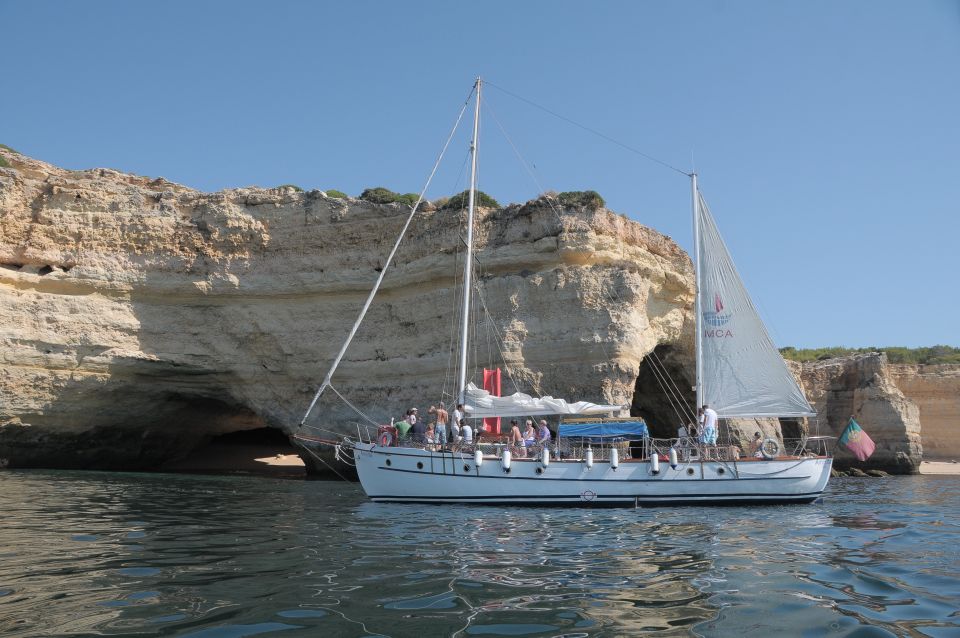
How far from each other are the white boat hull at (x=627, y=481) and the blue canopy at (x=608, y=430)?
113cm

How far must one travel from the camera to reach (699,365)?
1772 centimetres

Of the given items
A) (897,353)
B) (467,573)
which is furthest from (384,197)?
(897,353)

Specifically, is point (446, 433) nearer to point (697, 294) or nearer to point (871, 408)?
point (697, 294)

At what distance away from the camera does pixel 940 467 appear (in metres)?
38.6

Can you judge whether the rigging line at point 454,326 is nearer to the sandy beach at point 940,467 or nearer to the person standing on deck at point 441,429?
the person standing on deck at point 441,429

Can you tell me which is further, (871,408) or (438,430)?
(871,408)

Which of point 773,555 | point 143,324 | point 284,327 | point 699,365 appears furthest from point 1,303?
point 773,555

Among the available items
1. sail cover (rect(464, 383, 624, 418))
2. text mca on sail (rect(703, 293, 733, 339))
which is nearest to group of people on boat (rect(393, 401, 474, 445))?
sail cover (rect(464, 383, 624, 418))

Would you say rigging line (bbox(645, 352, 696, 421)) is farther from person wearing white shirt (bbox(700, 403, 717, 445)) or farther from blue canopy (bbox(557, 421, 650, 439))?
blue canopy (bbox(557, 421, 650, 439))

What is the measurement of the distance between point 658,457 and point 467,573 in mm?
10047

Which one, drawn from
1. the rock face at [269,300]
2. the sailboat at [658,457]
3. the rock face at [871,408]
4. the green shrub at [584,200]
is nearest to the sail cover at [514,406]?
the sailboat at [658,457]

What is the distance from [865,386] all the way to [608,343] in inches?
870

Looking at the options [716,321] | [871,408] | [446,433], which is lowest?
[446,433]

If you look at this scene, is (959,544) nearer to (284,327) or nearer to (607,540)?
(607,540)
